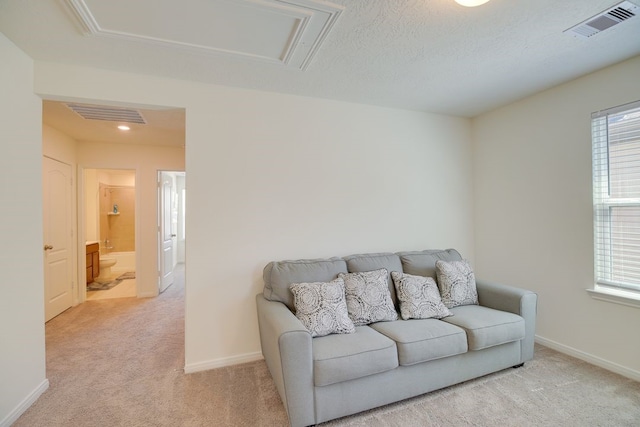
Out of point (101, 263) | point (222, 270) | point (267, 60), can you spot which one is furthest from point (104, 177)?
point (267, 60)

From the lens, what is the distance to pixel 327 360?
1688 mm

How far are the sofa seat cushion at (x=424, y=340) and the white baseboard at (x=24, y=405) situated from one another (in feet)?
8.08

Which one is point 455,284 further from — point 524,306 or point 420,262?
point 524,306

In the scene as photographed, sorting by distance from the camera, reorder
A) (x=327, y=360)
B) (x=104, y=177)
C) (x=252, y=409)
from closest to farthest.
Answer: (x=327, y=360)
(x=252, y=409)
(x=104, y=177)

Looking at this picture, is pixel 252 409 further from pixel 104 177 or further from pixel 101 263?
pixel 104 177

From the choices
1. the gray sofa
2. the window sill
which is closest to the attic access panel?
the gray sofa

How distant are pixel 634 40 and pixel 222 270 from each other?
11.7ft

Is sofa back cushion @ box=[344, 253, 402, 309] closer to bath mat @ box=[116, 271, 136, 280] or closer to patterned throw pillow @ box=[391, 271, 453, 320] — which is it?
patterned throw pillow @ box=[391, 271, 453, 320]

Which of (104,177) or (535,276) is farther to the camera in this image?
(104,177)

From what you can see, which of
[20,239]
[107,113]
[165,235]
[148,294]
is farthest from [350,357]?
[165,235]

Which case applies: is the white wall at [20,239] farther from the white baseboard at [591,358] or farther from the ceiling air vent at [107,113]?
the white baseboard at [591,358]

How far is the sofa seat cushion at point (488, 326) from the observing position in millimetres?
2066

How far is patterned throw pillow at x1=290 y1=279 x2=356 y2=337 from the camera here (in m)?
2.00

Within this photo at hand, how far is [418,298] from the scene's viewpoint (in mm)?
2357
